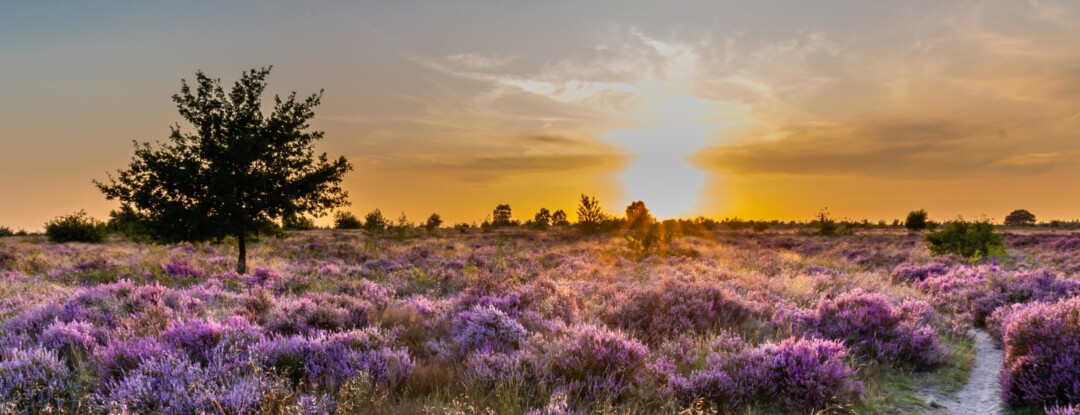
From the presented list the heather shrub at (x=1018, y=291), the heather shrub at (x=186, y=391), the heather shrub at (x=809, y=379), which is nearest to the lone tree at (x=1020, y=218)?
the heather shrub at (x=1018, y=291)

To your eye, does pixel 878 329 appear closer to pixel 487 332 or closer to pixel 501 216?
pixel 487 332

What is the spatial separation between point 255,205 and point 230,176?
3.97 feet

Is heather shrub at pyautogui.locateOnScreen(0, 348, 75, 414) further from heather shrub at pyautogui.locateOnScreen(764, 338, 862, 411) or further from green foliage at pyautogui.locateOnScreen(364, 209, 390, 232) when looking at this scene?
green foliage at pyautogui.locateOnScreen(364, 209, 390, 232)

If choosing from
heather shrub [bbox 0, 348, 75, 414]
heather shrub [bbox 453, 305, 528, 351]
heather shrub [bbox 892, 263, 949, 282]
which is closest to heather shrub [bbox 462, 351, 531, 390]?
heather shrub [bbox 453, 305, 528, 351]

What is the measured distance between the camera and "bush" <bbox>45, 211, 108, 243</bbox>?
3719 cm

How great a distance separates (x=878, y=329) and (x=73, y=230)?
4846 cm

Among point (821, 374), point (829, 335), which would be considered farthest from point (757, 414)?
point (829, 335)

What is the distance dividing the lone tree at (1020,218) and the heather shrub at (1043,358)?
9635 cm

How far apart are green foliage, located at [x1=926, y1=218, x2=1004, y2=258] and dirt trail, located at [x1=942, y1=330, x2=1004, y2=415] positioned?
17.9 meters

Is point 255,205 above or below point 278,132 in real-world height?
below

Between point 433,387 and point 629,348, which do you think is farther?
point 629,348

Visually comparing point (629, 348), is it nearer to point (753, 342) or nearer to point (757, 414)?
point (757, 414)

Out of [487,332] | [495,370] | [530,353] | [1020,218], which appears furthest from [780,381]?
[1020,218]

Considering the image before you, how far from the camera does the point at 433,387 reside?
533 centimetres
